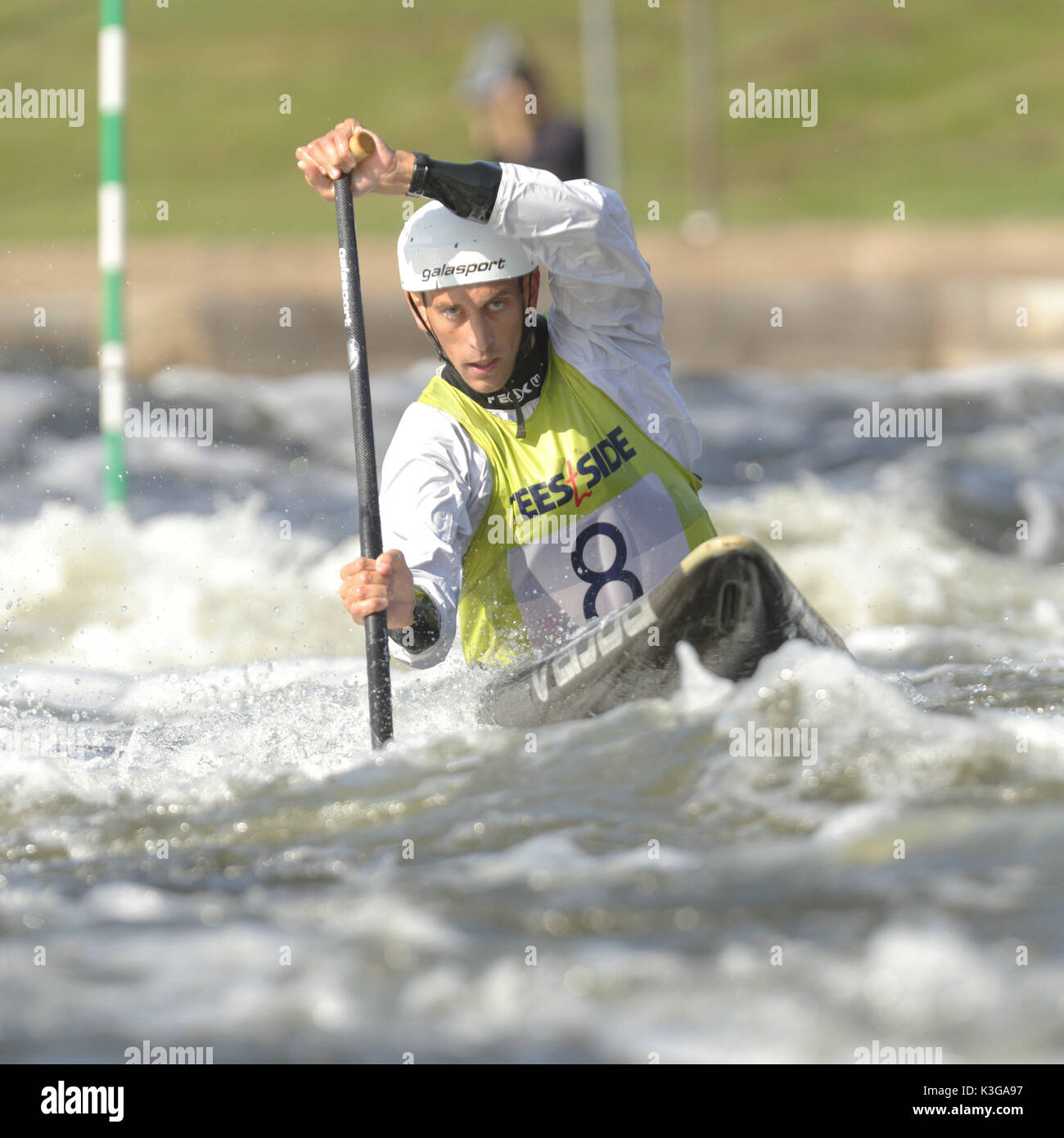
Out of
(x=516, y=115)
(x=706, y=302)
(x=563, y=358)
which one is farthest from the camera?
(x=706, y=302)

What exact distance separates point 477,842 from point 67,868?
0.89m

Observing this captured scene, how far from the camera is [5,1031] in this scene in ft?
8.53

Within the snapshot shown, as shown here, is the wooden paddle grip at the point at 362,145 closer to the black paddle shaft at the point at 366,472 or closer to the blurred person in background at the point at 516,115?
the black paddle shaft at the point at 366,472

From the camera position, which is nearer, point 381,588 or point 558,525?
point 381,588

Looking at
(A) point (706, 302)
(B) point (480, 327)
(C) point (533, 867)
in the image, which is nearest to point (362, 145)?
(B) point (480, 327)

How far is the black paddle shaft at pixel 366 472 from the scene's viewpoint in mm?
3918

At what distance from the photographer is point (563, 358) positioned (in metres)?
4.39

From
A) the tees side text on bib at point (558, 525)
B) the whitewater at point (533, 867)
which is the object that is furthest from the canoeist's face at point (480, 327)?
the whitewater at point (533, 867)

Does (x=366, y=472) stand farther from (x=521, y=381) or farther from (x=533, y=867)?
(x=533, y=867)

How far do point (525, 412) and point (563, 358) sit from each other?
0.25 meters

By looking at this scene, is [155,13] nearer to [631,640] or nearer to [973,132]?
[973,132]

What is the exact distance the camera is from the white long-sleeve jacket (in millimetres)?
3906

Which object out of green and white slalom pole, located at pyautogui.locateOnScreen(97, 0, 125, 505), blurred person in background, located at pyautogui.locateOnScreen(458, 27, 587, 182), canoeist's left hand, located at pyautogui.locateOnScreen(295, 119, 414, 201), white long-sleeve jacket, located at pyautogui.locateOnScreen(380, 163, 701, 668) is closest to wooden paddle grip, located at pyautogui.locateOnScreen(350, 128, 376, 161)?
canoeist's left hand, located at pyautogui.locateOnScreen(295, 119, 414, 201)

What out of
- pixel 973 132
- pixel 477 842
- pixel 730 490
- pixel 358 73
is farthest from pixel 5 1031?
pixel 358 73
